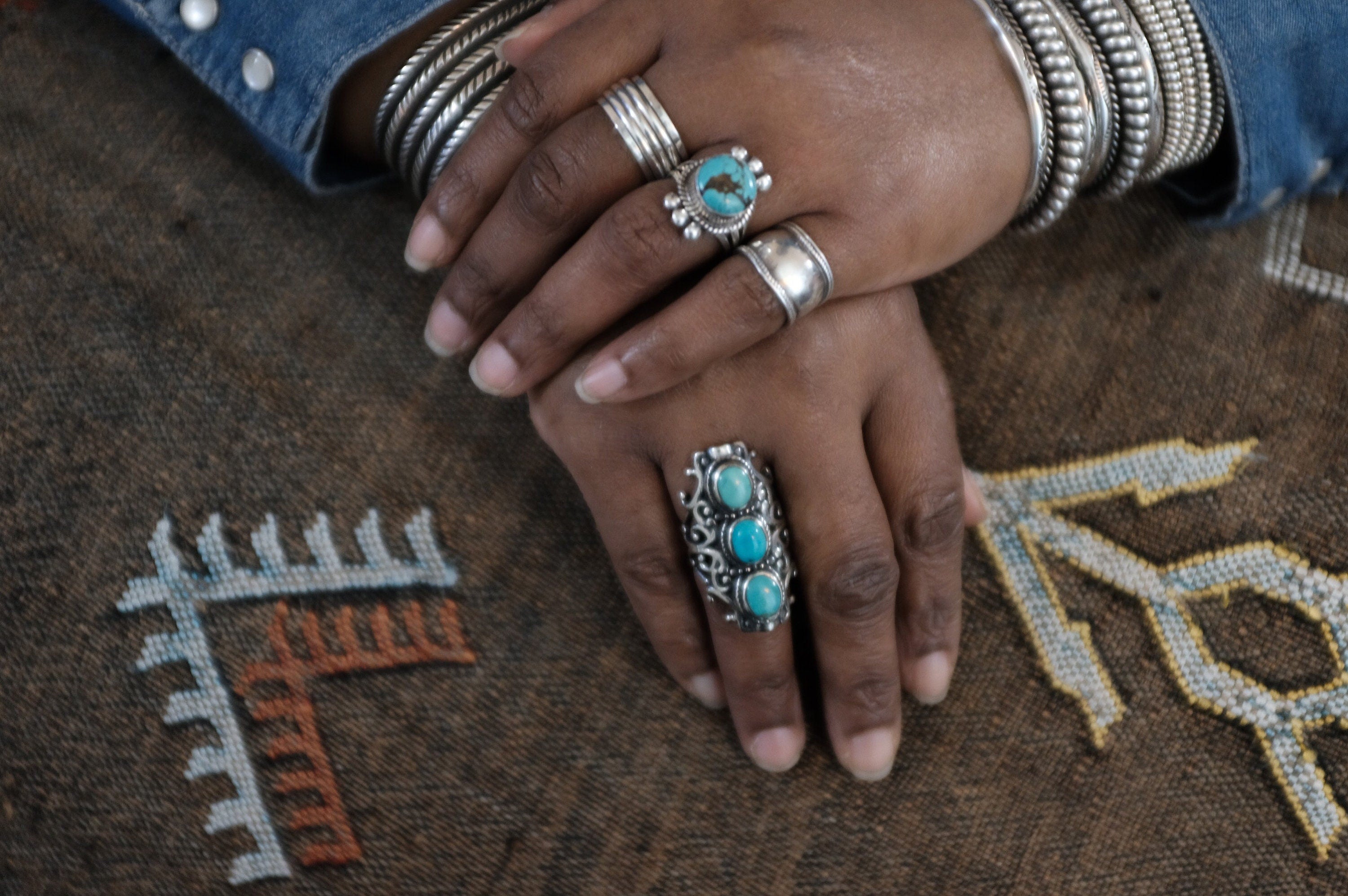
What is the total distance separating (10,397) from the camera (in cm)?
77

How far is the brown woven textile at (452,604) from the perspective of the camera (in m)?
0.75

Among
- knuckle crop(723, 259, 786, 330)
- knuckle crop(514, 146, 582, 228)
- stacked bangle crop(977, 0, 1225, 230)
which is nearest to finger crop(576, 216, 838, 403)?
knuckle crop(723, 259, 786, 330)

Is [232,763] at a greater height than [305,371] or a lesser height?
lesser

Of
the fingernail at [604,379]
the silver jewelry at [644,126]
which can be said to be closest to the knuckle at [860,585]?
the fingernail at [604,379]

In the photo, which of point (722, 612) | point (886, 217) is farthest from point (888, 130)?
point (722, 612)

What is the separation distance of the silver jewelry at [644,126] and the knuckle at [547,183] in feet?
0.13

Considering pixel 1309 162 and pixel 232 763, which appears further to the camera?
pixel 1309 162

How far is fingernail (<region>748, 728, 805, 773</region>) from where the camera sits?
77 cm

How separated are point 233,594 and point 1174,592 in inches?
28.6

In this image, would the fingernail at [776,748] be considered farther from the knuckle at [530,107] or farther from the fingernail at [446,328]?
the knuckle at [530,107]

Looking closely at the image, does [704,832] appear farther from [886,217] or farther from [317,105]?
[317,105]

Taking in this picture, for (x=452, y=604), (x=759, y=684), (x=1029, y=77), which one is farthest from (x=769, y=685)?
(x=1029, y=77)

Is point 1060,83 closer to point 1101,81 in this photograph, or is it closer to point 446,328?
point 1101,81

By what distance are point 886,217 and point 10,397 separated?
2.18ft
